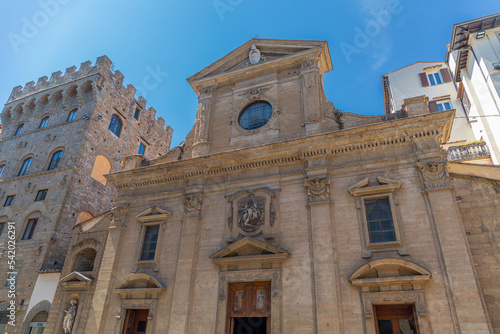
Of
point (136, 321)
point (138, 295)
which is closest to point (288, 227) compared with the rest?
point (138, 295)

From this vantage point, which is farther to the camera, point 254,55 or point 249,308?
point 254,55

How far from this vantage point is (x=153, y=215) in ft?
46.6

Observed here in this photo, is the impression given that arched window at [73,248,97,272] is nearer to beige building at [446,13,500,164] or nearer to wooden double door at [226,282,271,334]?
wooden double door at [226,282,271,334]

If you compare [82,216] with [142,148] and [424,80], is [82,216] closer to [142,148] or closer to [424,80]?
[142,148]

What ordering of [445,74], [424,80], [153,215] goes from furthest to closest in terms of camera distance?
[424,80] → [445,74] → [153,215]

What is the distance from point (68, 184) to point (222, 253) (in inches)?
505

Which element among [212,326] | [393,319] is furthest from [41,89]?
[393,319]

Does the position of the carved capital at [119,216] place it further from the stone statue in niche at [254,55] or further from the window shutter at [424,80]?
the window shutter at [424,80]

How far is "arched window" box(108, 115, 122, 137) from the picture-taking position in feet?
79.8

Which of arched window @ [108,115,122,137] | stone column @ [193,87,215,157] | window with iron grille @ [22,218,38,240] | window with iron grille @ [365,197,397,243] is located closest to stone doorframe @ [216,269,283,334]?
window with iron grille @ [365,197,397,243]

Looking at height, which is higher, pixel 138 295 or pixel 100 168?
pixel 100 168

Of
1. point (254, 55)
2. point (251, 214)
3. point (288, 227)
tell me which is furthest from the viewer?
point (254, 55)

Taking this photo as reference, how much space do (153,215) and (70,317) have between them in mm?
5670

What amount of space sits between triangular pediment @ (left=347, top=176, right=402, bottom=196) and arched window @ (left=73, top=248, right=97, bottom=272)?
12978 mm
